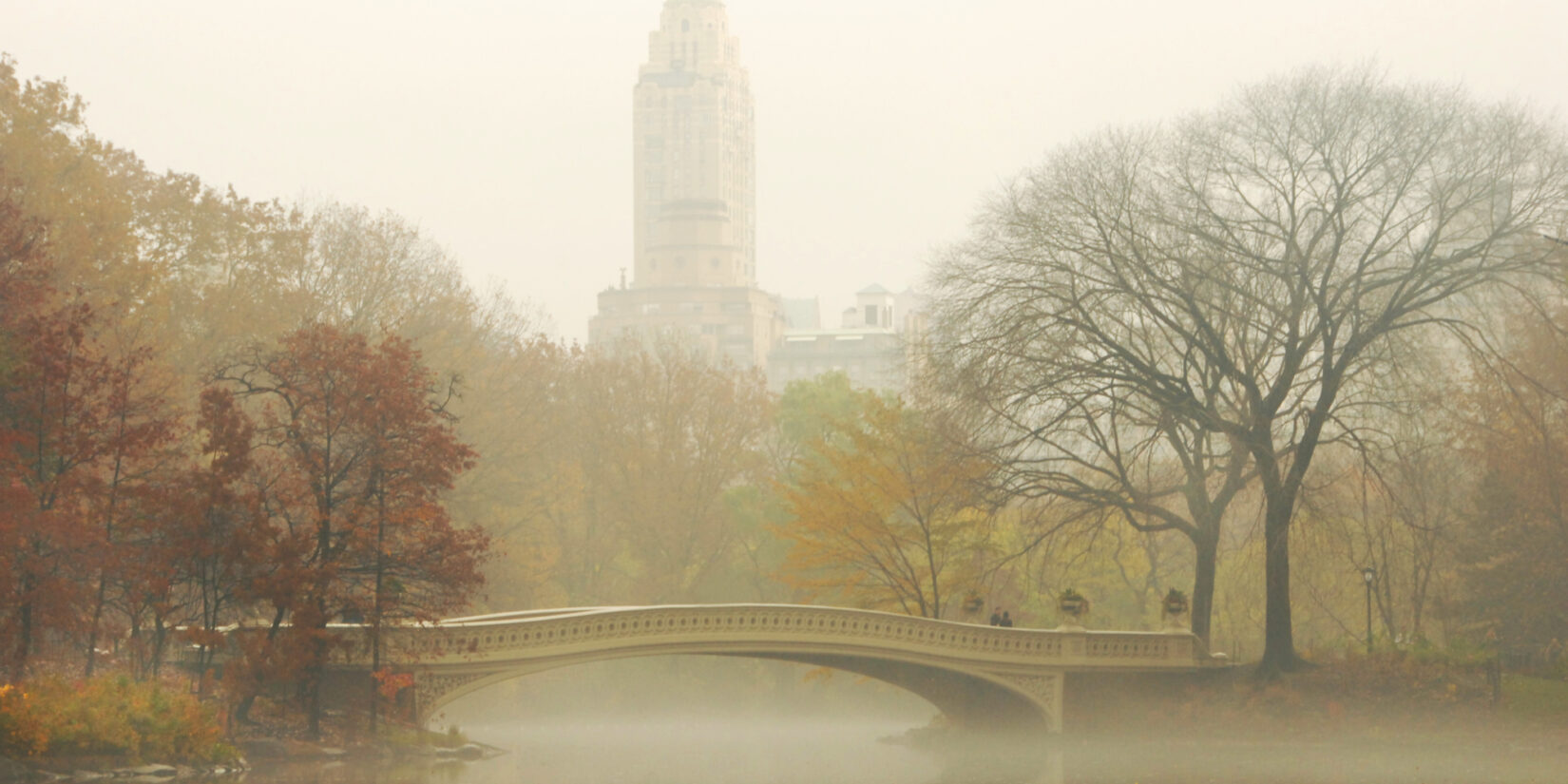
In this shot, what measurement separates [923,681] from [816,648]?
4.78 meters

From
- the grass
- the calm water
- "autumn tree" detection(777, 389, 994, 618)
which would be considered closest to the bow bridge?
the calm water

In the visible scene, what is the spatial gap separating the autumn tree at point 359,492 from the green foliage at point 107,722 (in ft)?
11.9

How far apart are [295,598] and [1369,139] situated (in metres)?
23.1

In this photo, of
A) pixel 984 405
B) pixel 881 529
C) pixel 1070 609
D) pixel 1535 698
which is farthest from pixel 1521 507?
pixel 881 529

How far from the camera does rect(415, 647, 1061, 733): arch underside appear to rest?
112ft

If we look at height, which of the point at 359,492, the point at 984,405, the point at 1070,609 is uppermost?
the point at 984,405

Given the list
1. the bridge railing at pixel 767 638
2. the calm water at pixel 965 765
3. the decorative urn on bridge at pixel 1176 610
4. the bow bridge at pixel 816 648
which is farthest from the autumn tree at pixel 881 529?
the bridge railing at pixel 767 638

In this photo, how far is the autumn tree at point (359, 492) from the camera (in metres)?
31.5

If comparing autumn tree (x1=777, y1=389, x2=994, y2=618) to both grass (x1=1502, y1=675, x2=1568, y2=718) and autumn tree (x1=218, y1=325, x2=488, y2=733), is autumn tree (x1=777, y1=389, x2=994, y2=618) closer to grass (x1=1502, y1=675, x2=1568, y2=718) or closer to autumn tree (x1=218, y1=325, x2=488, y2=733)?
grass (x1=1502, y1=675, x2=1568, y2=718)

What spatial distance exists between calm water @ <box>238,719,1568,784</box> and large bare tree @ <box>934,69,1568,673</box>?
200 inches

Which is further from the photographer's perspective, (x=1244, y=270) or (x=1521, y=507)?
(x=1521, y=507)

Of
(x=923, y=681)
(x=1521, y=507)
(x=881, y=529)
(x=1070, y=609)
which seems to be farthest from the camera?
(x=881, y=529)

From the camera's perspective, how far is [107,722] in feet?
83.0

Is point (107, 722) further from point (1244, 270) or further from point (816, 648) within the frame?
point (1244, 270)
